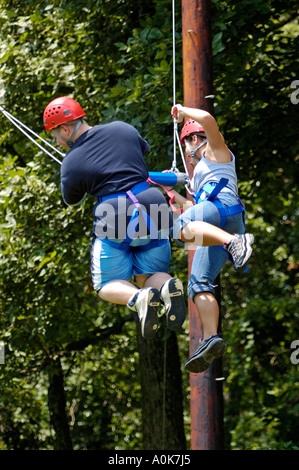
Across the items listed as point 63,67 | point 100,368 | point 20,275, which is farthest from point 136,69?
point 100,368

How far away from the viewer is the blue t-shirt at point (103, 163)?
4.66 metres

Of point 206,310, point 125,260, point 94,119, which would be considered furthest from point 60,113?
point 94,119

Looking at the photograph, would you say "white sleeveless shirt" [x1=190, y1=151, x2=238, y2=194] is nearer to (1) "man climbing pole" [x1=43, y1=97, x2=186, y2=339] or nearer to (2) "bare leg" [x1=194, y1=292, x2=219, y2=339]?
(1) "man climbing pole" [x1=43, y1=97, x2=186, y2=339]

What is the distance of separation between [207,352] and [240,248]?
0.68m

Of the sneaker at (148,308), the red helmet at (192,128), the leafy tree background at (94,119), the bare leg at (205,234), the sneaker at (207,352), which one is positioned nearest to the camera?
the sneaker at (148,308)

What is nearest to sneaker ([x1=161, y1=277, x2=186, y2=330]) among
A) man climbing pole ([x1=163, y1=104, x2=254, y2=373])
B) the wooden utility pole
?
man climbing pole ([x1=163, y1=104, x2=254, y2=373])

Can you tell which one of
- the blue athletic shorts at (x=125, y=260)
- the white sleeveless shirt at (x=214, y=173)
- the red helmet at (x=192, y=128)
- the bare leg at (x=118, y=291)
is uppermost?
the red helmet at (x=192, y=128)

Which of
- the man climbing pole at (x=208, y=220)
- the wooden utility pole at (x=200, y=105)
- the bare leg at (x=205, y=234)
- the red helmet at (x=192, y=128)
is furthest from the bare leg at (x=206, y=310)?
the wooden utility pole at (x=200, y=105)

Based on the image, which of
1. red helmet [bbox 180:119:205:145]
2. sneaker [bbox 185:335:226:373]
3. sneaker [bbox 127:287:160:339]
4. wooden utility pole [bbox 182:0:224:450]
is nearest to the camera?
sneaker [bbox 127:287:160:339]

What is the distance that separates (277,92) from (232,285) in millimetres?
6849

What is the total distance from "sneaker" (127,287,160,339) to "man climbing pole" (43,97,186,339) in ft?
0.24

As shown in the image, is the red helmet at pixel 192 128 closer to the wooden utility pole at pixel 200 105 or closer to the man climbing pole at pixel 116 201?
the man climbing pole at pixel 116 201

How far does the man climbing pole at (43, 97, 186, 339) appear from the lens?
15.2ft

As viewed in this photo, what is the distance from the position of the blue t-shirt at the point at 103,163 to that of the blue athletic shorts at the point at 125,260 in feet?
1.12
